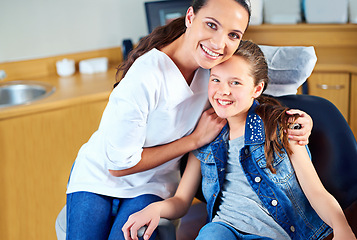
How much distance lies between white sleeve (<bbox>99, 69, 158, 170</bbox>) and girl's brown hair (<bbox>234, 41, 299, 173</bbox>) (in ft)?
0.95

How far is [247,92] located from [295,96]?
0.79ft

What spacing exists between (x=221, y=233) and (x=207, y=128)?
33 centimetres

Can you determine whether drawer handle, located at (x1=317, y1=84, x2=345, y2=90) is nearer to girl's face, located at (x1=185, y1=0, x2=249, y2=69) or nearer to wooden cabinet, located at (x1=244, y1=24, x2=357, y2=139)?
wooden cabinet, located at (x1=244, y1=24, x2=357, y2=139)

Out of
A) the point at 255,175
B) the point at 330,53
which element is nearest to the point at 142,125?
the point at 255,175

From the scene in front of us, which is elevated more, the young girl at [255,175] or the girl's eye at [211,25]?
the girl's eye at [211,25]

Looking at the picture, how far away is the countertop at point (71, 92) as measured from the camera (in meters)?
2.11

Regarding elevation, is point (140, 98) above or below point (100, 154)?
above

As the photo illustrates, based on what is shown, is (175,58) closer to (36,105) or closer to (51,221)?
(36,105)

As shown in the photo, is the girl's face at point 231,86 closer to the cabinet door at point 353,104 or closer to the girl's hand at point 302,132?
the girl's hand at point 302,132

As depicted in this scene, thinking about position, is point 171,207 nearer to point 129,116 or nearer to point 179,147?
point 179,147

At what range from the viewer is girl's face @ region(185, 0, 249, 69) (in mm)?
1248

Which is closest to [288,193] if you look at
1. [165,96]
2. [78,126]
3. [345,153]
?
[345,153]

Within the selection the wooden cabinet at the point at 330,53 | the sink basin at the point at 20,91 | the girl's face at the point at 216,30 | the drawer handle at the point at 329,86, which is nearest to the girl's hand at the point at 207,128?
the girl's face at the point at 216,30

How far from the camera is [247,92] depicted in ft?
4.46
